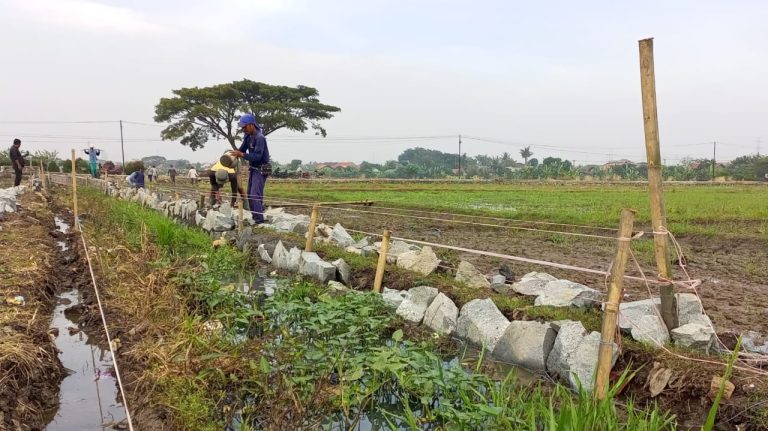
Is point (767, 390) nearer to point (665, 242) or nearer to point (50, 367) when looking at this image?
point (665, 242)

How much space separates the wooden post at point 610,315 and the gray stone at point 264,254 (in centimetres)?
484

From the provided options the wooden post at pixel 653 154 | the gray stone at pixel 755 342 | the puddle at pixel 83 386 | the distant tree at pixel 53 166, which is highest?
the distant tree at pixel 53 166

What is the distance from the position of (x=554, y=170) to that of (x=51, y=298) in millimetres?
46571

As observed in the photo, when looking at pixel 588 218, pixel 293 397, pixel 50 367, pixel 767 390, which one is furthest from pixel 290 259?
pixel 588 218

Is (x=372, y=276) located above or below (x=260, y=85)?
below

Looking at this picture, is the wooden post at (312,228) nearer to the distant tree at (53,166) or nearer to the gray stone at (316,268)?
the gray stone at (316,268)

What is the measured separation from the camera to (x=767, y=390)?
112 inches

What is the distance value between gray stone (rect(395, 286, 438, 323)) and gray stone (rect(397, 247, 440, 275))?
73 centimetres

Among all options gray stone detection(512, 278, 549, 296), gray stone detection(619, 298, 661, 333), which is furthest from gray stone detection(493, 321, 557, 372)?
gray stone detection(512, 278, 549, 296)

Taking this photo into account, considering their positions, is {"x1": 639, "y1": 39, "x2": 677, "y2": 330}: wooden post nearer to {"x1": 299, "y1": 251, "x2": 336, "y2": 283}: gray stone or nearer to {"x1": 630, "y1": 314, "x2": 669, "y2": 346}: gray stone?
{"x1": 630, "y1": 314, "x2": 669, "y2": 346}: gray stone

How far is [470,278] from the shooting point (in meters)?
5.05

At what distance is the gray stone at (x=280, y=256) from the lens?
22.1 feet

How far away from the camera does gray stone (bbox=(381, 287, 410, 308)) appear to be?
4.79 metres

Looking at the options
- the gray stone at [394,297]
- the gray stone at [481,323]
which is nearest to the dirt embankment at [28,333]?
the gray stone at [394,297]
